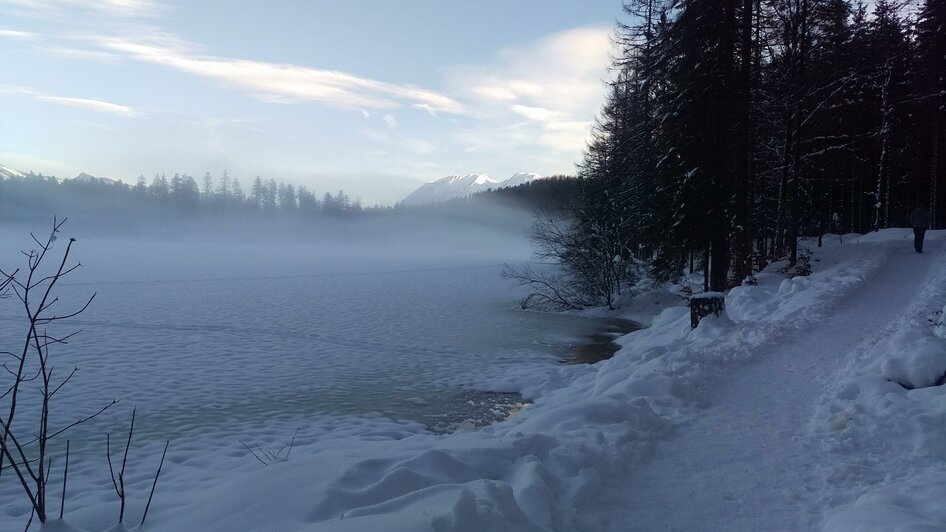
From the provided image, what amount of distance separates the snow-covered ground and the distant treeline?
91718mm

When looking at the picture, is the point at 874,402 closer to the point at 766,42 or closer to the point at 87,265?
the point at 766,42

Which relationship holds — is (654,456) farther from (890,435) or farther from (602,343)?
(602,343)

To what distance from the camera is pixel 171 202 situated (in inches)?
5497

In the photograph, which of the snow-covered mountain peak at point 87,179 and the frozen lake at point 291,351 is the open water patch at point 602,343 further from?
the snow-covered mountain peak at point 87,179

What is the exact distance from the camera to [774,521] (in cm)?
432

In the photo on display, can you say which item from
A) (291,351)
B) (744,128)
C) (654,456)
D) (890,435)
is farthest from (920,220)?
(291,351)

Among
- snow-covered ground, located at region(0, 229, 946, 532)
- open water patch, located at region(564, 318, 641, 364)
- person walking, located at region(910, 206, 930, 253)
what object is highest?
person walking, located at region(910, 206, 930, 253)

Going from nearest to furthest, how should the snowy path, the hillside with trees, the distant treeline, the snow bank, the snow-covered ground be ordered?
the snow bank → the snow-covered ground → the snowy path → the hillside with trees → the distant treeline

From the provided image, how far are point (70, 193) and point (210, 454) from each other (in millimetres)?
154451

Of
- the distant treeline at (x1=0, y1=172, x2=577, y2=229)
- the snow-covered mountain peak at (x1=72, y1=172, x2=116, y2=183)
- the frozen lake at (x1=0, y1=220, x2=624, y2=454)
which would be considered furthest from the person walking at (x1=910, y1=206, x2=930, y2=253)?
the snow-covered mountain peak at (x1=72, y1=172, x2=116, y2=183)

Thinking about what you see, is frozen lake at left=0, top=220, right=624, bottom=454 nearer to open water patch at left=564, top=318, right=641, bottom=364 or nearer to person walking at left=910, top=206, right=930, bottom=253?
open water patch at left=564, top=318, right=641, bottom=364

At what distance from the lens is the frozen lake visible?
1103 centimetres

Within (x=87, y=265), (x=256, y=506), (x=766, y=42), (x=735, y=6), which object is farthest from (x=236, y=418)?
(x=87, y=265)

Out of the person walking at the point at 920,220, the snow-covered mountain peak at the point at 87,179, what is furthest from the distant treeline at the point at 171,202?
the person walking at the point at 920,220
